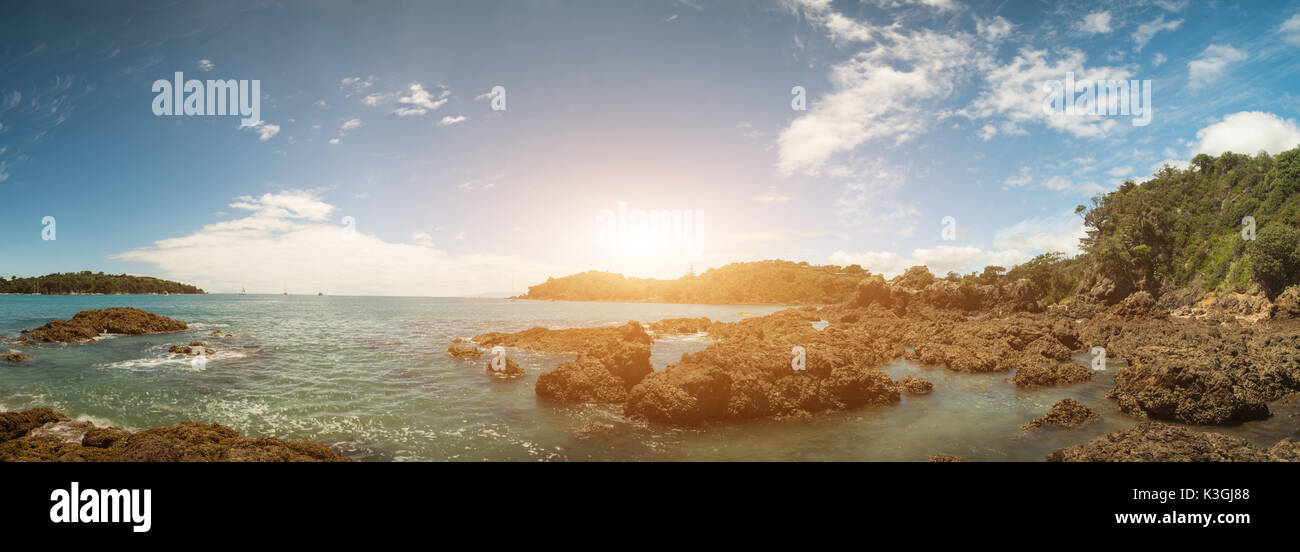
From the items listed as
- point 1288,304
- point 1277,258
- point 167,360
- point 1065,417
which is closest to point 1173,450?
point 1065,417

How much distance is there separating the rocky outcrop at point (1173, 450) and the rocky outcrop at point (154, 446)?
1762cm

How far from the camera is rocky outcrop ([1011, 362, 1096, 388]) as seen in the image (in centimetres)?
1986

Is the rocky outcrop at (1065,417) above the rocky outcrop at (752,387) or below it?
below

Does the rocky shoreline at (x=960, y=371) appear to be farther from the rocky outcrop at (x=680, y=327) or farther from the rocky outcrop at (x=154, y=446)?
the rocky outcrop at (x=680, y=327)

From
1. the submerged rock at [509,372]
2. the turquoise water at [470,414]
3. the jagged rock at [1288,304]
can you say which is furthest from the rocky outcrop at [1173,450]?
the jagged rock at [1288,304]

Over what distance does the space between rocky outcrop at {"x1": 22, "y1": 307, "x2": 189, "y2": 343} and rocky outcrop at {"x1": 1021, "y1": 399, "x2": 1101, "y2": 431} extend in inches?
2141

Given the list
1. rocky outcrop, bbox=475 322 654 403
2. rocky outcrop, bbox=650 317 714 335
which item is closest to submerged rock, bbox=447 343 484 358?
rocky outcrop, bbox=475 322 654 403

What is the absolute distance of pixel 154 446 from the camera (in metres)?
8.62

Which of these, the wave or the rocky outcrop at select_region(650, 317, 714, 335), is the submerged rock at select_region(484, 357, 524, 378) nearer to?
→ the wave

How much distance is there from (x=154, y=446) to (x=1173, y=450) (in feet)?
68.6

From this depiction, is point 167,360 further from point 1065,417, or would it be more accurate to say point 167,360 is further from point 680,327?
point 1065,417

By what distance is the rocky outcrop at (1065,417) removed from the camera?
45.8ft
